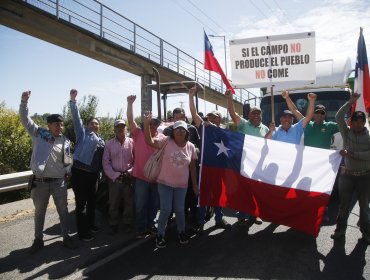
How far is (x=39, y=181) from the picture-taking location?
4754 mm

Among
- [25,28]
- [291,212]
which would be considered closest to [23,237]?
[291,212]

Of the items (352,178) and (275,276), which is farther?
(352,178)

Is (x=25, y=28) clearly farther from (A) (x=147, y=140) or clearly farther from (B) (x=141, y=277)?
(B) (x=141, y=277)

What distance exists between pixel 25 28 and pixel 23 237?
928 cm

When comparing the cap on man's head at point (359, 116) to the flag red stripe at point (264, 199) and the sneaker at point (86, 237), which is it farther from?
the sneaker at point (86, 237)

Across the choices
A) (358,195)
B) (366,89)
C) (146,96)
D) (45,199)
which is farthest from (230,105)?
(146,96)

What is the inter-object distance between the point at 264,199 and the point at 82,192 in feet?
9.14

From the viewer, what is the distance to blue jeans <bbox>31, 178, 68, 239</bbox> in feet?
15.6

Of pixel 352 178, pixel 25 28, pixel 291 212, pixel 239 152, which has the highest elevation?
pixel 25 28

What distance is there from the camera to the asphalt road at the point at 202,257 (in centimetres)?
406

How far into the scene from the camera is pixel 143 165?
527 centimetres

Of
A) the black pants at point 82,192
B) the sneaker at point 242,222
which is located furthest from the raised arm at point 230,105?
the black pants at point 82,192

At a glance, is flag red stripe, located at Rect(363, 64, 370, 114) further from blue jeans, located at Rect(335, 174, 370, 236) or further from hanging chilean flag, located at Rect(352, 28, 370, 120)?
blue jeans, located at Rect(335, 174, 370, 236)

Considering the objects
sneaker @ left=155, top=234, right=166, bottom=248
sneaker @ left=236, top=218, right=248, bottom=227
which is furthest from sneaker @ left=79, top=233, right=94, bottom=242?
sneaker @ left=236, top=218, right=248, bottom=227
